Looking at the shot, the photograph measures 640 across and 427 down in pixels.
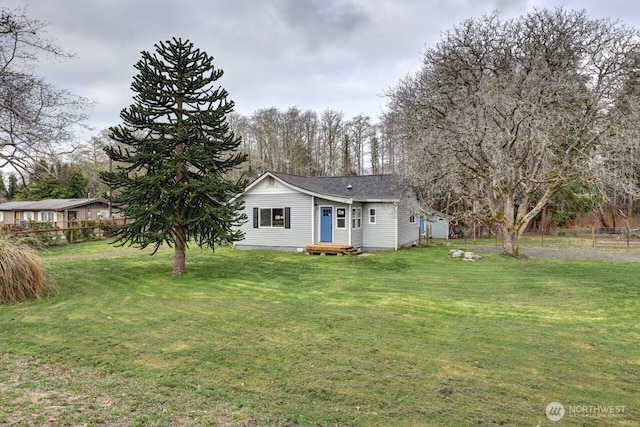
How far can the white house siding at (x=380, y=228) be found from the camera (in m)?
17.5

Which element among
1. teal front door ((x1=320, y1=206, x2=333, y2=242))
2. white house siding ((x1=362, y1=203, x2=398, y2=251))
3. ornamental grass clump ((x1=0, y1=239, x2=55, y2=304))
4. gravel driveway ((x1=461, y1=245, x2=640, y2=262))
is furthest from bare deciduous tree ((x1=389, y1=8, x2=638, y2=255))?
ornamental grass clump ((x1=0, y1=239, x2=55, y2=304))

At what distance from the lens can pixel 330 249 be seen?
15680 mm

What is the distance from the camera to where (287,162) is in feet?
116

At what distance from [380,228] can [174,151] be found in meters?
10.2

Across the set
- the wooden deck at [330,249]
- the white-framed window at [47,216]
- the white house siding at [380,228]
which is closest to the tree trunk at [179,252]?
the wooden deck at [330,249]

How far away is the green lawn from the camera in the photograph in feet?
10.8

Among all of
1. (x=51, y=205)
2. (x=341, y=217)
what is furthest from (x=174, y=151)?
(x=51, y=205)

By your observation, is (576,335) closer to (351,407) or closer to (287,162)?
(351,407)

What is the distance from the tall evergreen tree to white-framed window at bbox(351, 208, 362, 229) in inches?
282

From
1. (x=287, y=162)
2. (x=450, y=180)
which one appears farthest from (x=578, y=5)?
(x=287, y=162)

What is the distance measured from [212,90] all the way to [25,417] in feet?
30.1

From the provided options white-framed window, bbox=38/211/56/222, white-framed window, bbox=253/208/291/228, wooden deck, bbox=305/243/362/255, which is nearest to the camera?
wooden deck, bbox=305/243/362/255

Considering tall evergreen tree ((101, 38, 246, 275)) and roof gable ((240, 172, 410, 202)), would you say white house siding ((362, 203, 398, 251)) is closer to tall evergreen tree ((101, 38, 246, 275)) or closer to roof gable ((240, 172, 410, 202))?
roof gable ((240, 172, 410, 202))

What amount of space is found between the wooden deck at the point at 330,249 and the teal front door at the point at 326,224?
823 mm
